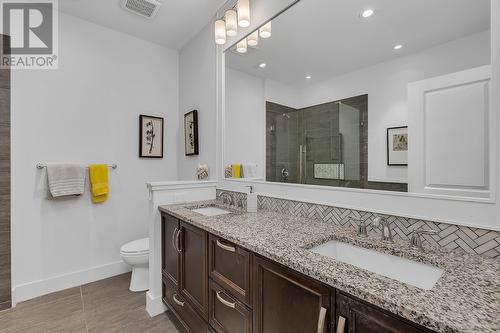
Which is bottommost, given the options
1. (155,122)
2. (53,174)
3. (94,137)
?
(53,174)

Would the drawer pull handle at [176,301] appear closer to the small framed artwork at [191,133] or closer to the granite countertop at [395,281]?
the granite countertop at [395,281]

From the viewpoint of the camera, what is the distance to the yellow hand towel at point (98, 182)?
2.35 m

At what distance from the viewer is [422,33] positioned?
40.1 inches

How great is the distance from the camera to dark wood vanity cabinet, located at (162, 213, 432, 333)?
69 centimetres

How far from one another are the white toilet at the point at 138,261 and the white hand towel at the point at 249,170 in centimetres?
120

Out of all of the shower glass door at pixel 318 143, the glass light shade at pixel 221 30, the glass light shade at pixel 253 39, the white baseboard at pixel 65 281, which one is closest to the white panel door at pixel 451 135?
the shower glass door at pixel 318 143

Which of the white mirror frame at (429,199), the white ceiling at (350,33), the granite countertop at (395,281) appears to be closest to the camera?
the granite countertop at (395,281)

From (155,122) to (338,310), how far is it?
2747 millimetres

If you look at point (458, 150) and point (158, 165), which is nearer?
point (458, 150)

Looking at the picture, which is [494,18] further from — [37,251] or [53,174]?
[37,251]

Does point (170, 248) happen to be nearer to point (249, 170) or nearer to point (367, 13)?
point (249, 170)

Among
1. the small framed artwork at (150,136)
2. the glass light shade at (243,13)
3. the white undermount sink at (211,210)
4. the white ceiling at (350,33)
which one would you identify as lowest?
the white undermount sink at (211,210)

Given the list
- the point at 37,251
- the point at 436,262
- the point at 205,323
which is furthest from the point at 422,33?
the point at 37,251

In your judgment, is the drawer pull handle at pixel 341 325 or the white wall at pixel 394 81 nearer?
the drawer pull handle at pixel 341 325
